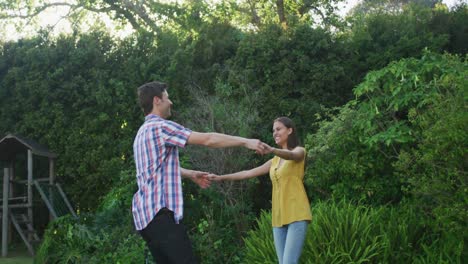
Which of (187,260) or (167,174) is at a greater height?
(167,174)

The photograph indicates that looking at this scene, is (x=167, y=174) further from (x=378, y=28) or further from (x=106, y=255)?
(x=378, y=28)

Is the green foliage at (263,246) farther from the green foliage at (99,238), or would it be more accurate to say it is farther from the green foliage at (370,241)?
the green foliage at (99,238)

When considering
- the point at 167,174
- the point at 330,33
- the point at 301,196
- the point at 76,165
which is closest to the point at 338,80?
the point at 330,33

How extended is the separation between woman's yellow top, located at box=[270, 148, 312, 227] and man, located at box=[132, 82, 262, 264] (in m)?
1.04

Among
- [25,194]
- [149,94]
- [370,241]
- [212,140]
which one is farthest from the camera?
[25,194]

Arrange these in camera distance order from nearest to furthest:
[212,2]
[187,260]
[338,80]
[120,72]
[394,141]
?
[187,260], [394,141], [338,80], [120,72], [212,2]

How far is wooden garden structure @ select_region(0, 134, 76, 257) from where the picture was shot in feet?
32.5

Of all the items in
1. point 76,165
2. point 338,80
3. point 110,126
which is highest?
point 338,80

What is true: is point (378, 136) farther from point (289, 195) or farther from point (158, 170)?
point (158, 170)

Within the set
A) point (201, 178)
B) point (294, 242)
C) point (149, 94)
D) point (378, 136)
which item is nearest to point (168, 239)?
point (149, 94)

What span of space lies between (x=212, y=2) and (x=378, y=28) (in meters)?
8.18

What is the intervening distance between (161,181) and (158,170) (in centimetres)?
7

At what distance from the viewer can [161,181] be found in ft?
11.6

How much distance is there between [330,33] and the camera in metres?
10.7
